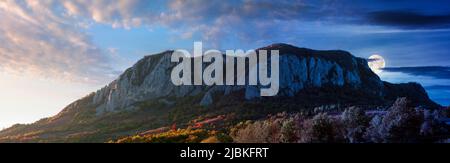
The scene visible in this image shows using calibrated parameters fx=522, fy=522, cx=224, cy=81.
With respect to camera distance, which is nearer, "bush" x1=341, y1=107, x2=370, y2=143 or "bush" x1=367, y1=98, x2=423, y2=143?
"bush" x1=367, y1=98, x2=423, y2=143

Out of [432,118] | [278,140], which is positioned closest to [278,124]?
[278,140]

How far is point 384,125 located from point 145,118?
582 ft

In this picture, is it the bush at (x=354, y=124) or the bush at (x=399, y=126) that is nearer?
the bush at (x=399, y=126)

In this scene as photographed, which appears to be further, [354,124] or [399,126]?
[354,124]

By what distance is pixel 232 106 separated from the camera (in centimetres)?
18825
